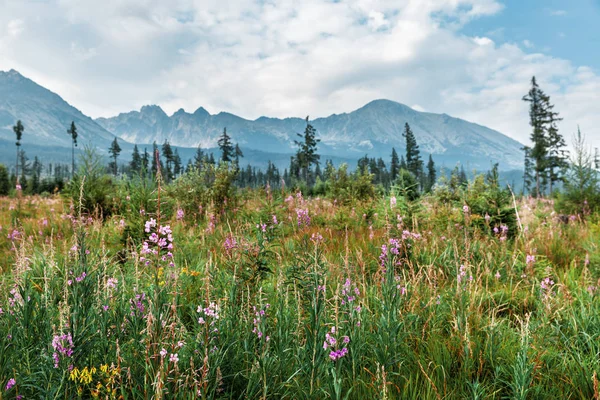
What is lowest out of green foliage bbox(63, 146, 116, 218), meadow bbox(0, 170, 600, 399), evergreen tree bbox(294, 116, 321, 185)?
meadow bbox(0, 170, 600, 399)

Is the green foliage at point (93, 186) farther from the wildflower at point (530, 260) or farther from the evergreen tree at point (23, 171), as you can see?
the wildflower at point (530, 260)

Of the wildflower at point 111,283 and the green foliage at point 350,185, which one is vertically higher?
the green foliage at point 350,185

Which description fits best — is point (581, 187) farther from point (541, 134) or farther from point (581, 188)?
point (541, 134)

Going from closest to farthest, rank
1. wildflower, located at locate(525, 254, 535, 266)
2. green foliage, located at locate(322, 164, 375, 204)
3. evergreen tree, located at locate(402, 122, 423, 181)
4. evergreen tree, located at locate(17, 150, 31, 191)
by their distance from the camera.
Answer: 1. wildflower, located at locate(525, 254, 535, 266)
2. green foliage, located at locate(322, 164, 375, 204)
3. evergreen tree, located at locate(17, 150, 31, 191)
4. evergreen tree, located at locate(402, 122, 423, 181)

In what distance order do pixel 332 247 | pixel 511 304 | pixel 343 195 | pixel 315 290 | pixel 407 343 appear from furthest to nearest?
pixel 343 195 → pixel 332 247 → pixel 511 304 → pixel 407 343 → pixel 315 290

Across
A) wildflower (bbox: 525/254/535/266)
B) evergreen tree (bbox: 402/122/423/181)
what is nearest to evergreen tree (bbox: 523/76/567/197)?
evergreen tree (bbox: 402/122/423/181)

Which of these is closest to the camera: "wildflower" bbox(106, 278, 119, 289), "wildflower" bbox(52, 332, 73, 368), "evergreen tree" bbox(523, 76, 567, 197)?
"wildflower" bbox(52, 332, 73, 368)

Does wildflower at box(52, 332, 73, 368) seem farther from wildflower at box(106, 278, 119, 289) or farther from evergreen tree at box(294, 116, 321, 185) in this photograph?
evergreen tree at box(294, 116, 321, 185)

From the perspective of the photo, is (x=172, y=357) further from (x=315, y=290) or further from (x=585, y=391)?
(x=585, y=391)

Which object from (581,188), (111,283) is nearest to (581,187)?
(581,188)

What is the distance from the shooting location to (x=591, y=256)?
4703 mm

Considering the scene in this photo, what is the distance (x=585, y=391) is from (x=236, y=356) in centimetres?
232

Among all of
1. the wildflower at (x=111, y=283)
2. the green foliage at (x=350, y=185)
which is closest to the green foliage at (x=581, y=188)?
the green foliage at (x=350, y=185)

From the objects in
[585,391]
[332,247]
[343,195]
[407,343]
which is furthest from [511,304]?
[343,195]
